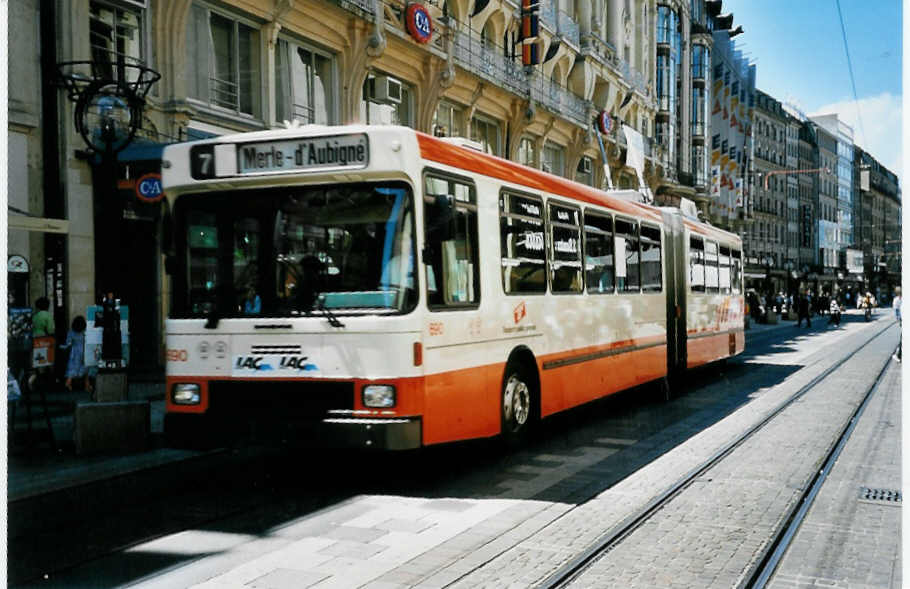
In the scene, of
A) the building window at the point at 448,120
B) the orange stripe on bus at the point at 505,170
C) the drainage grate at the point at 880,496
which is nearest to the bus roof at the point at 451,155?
the orange stripe on bus at the point at 505,170

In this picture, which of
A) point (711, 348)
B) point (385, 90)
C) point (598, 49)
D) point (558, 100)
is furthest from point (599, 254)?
point (598, 49)

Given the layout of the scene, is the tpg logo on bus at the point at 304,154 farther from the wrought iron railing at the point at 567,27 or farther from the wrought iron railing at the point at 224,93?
the wrought iron railing at the point at 567,27

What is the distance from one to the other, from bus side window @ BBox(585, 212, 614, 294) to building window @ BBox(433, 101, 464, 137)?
50.7 feet

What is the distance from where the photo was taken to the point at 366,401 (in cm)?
723

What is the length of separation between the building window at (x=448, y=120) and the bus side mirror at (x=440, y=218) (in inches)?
768

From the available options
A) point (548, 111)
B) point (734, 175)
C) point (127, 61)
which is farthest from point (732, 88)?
point (127, 61)

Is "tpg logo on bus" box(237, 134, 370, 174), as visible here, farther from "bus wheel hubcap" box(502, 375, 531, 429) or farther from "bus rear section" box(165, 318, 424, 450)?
"bus wheel hubcap" box(502, 375, 531, 429)

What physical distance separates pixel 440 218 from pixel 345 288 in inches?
36.7

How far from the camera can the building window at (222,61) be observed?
59.1 feet

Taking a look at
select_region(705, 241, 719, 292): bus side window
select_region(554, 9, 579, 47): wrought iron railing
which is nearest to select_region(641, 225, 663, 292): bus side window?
select_region(705, 241, 719, 292): bus side window

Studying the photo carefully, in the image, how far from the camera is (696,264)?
16375 mm

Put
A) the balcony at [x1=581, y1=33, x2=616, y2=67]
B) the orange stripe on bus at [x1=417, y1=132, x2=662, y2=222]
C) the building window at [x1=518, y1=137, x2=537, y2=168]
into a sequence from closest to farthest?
1. the orange stripe on bus at [x1=417, y1=132, x2=662, y2=222]
2. the building window at [x1=518, y1=137, x2=537, y2=168]
3. the balcony at [x1=581, y1=33, x2=616, y2=67]

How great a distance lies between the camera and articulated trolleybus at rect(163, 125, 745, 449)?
23.7ft

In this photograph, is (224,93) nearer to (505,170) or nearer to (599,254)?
(599,254)
